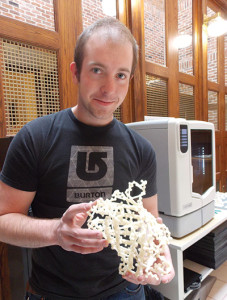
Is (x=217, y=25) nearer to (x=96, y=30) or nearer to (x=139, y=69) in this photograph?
(x=139, y=69)

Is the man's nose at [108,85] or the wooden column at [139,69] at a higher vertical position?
the wooden column at [139,69]

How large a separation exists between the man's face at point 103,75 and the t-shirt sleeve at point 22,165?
0.26 meters

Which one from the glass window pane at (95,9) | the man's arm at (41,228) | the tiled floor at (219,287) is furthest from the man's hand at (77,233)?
the tiled floor at (219,287)

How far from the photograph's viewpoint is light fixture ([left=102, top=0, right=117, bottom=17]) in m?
1.88

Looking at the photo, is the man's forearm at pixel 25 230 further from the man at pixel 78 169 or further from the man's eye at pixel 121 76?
the man's eye at pixel 121 76

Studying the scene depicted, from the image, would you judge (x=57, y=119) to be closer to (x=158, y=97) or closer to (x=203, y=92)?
(x=158, y=97)

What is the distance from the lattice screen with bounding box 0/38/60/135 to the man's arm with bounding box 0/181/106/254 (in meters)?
0.66

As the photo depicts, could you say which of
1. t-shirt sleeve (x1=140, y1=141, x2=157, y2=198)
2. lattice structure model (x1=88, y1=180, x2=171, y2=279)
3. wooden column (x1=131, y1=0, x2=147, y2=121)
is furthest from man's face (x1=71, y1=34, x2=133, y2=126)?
wooden column (x1=131, y1=0, x2=147, y2=121)

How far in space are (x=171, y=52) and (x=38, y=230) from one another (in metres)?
2.49

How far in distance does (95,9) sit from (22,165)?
5.18 feet

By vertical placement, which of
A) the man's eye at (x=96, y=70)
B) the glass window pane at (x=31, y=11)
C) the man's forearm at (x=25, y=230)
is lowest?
the man's forearm at (x=25, y=230)

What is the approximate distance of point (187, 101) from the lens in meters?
A: 2.94

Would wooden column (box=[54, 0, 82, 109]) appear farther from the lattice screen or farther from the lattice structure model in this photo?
the lattice structure model

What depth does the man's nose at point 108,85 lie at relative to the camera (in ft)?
2.75
